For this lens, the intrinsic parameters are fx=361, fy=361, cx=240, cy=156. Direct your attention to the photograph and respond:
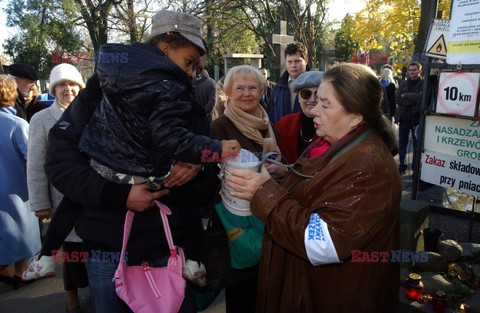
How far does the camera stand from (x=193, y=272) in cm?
167

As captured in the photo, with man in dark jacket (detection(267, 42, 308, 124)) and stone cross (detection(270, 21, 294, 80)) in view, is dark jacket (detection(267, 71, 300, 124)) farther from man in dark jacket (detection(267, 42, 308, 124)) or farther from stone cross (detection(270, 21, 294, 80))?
stone cross (detection(270, 21, 294, 80))

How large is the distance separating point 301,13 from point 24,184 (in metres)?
16.9

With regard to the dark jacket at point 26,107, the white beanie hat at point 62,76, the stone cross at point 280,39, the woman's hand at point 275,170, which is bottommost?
the woman's hand at point 275,170

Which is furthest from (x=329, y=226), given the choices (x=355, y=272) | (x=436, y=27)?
(x=436, y=27)

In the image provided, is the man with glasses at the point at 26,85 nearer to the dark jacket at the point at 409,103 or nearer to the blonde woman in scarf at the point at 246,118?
the blonde woman in scarf at the point at 246,118

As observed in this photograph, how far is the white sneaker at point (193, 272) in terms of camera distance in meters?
1.66

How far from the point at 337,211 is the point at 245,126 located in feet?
4.34

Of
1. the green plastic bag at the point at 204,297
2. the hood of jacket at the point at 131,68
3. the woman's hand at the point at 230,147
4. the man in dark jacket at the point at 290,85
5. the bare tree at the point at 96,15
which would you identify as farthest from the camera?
the bare tree at the point at 96,15

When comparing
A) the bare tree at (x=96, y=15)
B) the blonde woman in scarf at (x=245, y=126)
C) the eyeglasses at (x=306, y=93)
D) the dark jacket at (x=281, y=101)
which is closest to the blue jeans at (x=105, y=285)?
the blonde woman in scarf at (x=245, y=126)

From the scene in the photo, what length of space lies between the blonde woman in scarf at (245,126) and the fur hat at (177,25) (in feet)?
3.36

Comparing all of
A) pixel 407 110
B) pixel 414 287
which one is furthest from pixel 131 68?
pixel 407 110

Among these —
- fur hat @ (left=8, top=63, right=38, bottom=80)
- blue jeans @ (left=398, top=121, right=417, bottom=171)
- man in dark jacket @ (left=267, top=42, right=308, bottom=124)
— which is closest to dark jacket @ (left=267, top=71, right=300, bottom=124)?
man in dark jacket @ (left=267, top=42, right=308, bottom=124)

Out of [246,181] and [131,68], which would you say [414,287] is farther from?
[131,68]

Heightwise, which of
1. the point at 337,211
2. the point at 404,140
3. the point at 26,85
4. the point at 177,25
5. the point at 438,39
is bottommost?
the point at 404,140
